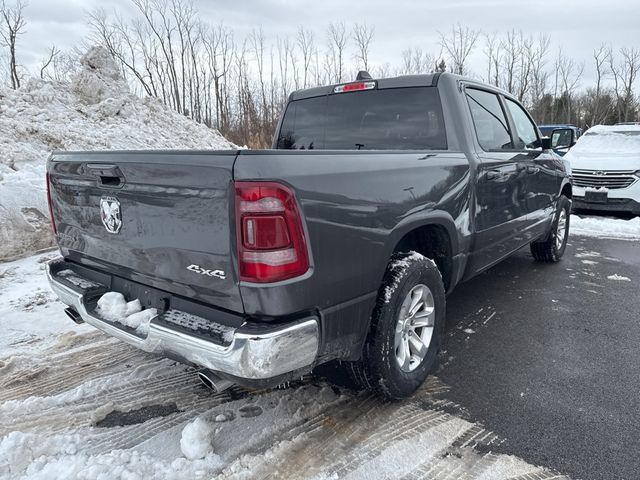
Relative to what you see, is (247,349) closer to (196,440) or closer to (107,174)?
(196,440)

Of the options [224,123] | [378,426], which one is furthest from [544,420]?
[224,123]

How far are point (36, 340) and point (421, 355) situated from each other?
300 centimetres

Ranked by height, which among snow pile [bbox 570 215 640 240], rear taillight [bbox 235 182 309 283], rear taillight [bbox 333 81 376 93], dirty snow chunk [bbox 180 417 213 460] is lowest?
dirty snow chunk [bbox 180 417 213 460]

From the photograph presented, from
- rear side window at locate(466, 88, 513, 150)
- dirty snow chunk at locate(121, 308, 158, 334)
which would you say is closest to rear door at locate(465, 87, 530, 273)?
rear side window at locate(466, 88, 513, 150)

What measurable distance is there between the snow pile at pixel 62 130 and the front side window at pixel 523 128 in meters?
5.72

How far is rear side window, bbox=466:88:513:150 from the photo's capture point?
142 inches

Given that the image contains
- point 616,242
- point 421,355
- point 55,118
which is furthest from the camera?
point 55,118

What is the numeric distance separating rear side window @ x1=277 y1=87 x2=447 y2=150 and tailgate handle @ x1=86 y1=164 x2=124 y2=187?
1.88 m

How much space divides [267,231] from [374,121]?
2.05 m

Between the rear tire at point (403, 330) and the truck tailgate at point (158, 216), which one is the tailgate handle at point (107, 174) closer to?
the truck tailgate at point (158, 216)

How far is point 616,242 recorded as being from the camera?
7.23m

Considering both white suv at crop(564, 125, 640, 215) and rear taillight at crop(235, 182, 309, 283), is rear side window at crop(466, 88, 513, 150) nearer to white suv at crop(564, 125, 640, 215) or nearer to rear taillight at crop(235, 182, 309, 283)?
rear taillight at crop(235, 182, 309, 283)

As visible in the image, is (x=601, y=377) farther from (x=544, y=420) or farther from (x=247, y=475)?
(x=247, y=475)

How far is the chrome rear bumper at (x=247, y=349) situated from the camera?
6.11 feet
